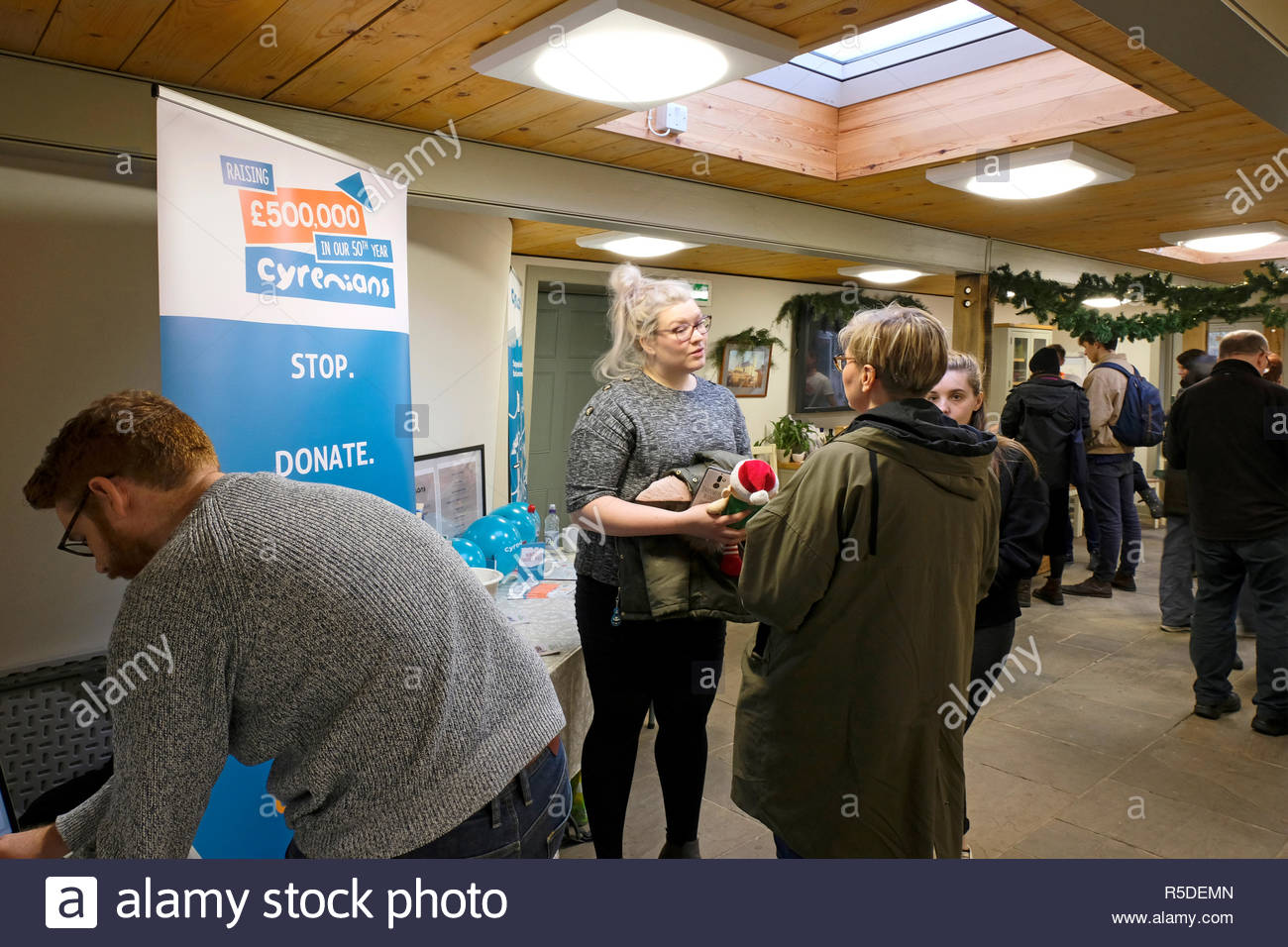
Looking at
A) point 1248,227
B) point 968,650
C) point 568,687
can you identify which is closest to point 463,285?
point 568,687

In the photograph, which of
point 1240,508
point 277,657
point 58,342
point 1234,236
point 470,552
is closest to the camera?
point 277,657

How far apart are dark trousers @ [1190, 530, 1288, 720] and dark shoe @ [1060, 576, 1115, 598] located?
2.23 metres

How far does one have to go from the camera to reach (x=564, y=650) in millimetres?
2674

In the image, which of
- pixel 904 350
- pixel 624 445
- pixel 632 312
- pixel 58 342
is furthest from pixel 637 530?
pixel 58 342

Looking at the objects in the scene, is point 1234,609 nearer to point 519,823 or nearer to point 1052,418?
point 1052,418

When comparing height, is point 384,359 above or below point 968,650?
above

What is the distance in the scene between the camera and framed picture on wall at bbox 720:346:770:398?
24.0 ft

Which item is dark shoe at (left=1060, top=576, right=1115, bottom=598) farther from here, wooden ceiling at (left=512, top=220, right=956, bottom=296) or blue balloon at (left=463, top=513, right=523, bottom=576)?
blue balloon at (left=463, top=513, right=523, bottom=576)

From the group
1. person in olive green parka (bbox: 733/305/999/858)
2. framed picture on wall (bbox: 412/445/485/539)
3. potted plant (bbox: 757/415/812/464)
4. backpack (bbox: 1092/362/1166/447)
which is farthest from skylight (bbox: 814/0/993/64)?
potted plant (bbox: 757/415/812/464)

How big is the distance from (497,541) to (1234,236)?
442 cm
